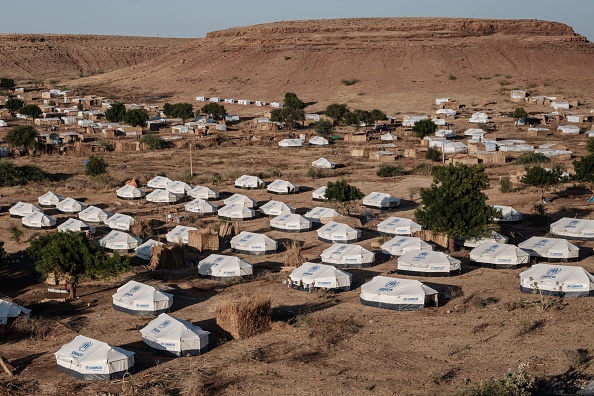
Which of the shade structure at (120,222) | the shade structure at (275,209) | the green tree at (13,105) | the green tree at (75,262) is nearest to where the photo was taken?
the green tree at (75,262)

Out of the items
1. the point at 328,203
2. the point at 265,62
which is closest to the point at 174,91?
the point at 265,62

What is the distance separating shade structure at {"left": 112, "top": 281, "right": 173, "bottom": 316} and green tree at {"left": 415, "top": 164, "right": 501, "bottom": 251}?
481 inches

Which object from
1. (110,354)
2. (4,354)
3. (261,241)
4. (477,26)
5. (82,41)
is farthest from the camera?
(82,41)

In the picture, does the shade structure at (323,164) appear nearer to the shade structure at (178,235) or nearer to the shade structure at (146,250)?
the shade structure at (178,235)

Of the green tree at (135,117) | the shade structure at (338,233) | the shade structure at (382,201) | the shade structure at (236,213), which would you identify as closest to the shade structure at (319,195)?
the shade structure at (382,201)

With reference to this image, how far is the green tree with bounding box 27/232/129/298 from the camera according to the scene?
90.4ft

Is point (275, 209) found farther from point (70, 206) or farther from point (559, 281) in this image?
point (559, 281)

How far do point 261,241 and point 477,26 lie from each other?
95414mm

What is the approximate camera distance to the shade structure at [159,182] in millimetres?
48344

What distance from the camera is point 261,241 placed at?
34.3 metres

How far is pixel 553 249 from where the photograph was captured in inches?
1244

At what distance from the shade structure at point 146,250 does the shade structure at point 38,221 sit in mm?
8178

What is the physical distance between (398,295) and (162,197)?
2282cm

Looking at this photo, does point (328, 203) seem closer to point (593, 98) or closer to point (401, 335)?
point (401, 335)
